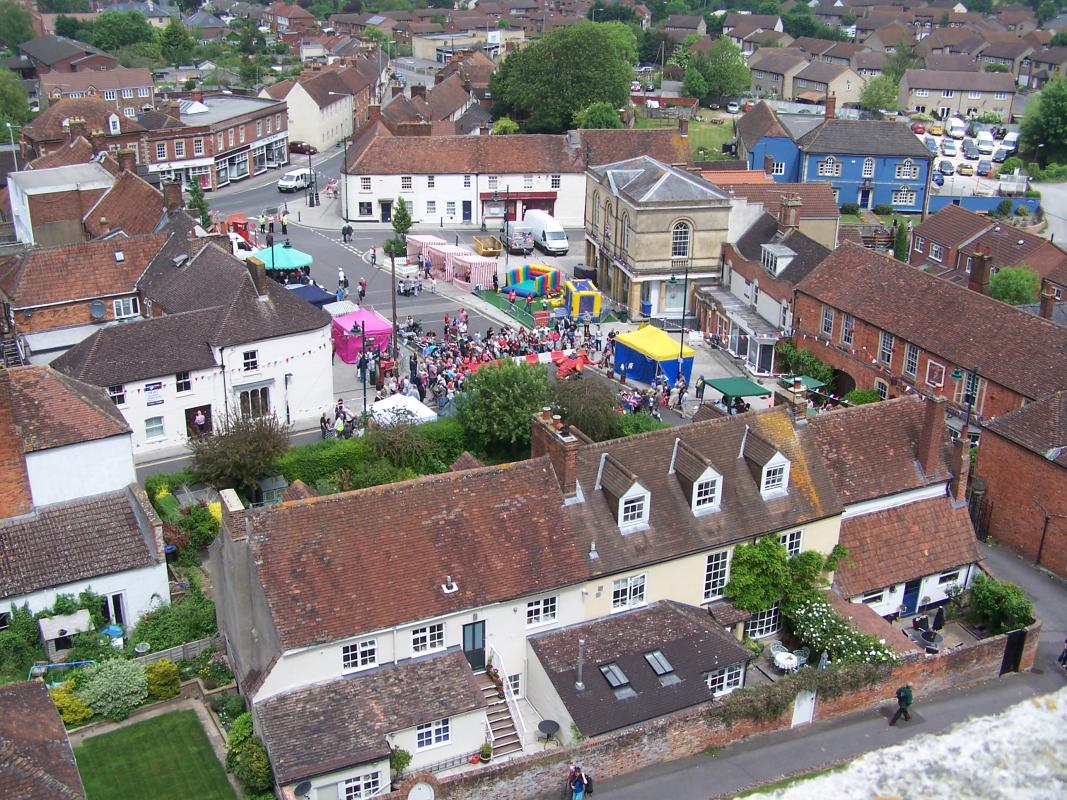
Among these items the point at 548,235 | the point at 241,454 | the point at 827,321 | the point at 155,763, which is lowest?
the point at 155,763

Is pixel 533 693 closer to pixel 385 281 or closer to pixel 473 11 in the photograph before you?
pixel 385 281

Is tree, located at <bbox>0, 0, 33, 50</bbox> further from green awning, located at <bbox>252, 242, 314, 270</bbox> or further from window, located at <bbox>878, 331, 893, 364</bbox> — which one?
window, located at <bbox>878, 331, 893, 364</bbox>

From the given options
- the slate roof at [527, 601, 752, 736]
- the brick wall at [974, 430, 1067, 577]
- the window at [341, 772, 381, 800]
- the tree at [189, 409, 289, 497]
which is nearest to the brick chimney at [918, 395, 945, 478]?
the brick wall at [974, 430, 1067, 577]

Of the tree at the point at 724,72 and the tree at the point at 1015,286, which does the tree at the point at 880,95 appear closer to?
the tree at the point at 724,72

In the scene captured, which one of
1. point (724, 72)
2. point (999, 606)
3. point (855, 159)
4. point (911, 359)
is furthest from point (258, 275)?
point (724, 72)

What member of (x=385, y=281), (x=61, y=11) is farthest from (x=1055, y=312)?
(x=61, y=11)

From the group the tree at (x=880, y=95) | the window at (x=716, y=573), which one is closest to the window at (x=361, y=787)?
the window at (x=716, y=573)

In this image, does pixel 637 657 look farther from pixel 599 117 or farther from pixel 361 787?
pixel 599 117
